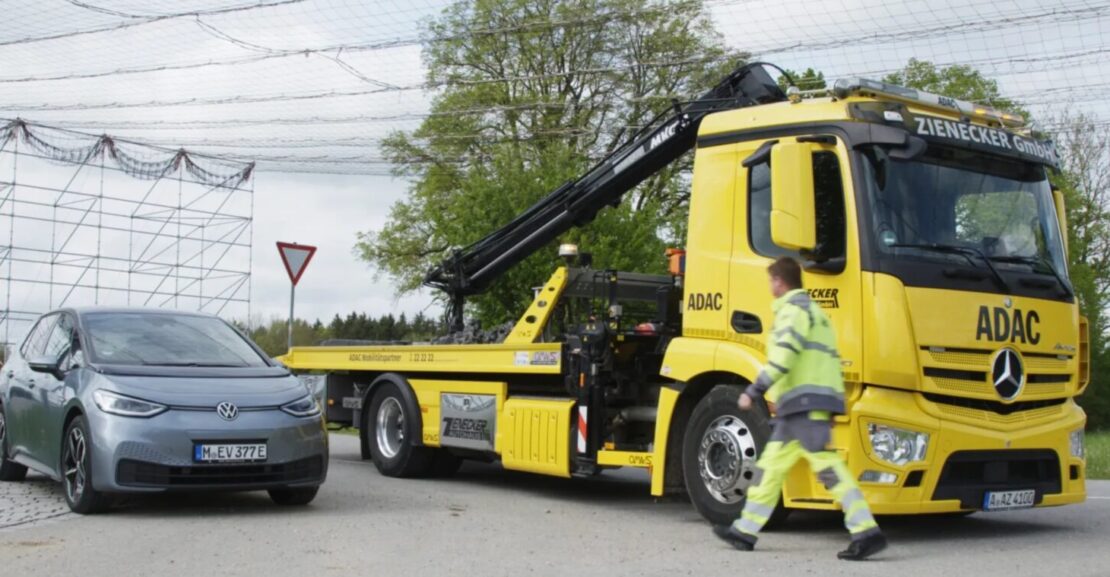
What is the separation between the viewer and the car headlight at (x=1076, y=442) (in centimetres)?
912

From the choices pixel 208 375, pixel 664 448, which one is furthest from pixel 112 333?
pixel 664 448

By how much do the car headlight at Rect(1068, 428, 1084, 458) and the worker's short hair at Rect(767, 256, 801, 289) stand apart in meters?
2.62

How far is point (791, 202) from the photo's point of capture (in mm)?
8445

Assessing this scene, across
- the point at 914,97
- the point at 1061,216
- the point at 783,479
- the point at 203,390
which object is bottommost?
the point at 783,479

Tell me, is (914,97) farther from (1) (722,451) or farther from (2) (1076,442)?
(1) (722,451)

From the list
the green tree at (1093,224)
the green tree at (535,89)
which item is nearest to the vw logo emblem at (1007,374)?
the green tree at (535,89)

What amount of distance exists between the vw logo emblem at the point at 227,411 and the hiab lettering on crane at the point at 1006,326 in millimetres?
5157

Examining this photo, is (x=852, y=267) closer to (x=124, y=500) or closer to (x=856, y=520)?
(x=856, y=520)

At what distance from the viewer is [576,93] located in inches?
1500

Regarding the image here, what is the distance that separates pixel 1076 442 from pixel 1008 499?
89 centimetres

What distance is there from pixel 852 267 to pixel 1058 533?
8.68 feet

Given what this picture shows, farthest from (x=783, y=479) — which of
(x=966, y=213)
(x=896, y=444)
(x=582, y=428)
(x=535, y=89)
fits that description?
(x=535, y=89)

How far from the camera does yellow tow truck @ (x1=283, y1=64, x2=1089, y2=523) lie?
8352mm

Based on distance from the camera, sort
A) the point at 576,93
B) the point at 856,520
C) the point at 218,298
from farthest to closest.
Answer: the point at 218,298
the point at 576,93
the point at 856,520
